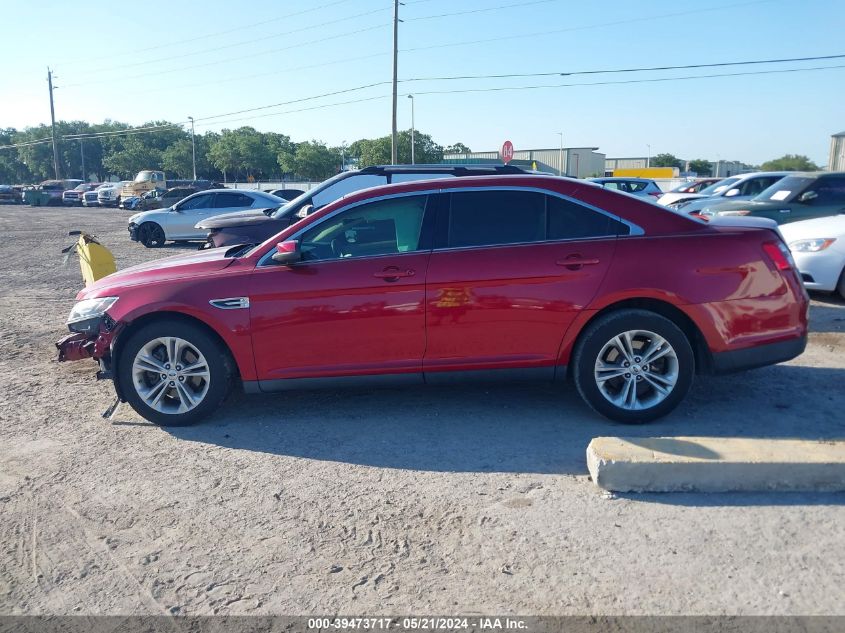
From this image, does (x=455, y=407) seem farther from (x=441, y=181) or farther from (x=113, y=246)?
(x=113, y=246)

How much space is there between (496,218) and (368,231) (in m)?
0.93

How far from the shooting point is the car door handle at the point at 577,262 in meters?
4.72

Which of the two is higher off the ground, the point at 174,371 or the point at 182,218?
the point at 182,218

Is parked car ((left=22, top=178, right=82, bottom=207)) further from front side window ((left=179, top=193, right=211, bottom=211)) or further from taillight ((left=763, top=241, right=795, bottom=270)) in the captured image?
taillight ((left=763, top=241, right=795, bottom=270))

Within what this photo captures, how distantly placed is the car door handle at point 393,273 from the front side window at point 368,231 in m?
0.19

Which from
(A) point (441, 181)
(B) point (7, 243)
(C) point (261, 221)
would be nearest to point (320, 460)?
(A) point (441, 181)

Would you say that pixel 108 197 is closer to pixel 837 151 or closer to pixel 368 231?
pixel 837 151

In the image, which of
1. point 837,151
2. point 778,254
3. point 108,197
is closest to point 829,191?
point 778,254

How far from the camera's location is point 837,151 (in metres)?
34.5

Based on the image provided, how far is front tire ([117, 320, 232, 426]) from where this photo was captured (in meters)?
4.87

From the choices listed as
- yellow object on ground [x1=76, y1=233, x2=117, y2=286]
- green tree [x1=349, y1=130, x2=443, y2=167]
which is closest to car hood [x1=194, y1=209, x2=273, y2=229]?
yellow object on ground [x1=76, y1=233, x2=117, y2=286]

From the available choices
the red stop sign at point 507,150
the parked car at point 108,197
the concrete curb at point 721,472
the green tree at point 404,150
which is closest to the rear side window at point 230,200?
the red stop sign at point 507,150

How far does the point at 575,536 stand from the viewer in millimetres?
3400

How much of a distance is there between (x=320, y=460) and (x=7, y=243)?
20550 millimetres
